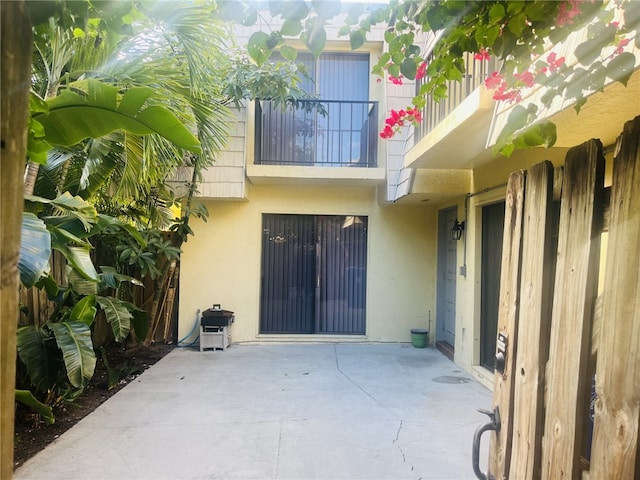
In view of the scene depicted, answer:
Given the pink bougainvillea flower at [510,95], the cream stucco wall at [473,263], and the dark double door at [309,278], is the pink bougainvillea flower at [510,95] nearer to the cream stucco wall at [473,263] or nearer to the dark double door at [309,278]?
the cream stucco wall at [473,263]

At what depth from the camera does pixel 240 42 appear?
7.21m

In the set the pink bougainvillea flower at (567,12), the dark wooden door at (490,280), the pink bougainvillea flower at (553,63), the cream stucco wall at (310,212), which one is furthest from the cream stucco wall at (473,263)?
the pink bougainvillea flower at (567,12)

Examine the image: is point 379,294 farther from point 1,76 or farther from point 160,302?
point 1,76

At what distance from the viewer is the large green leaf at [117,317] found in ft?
14.1

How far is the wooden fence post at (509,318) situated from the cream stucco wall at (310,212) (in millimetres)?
5759

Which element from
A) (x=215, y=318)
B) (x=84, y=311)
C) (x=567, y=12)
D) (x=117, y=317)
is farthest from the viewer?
(x=215, y=318)

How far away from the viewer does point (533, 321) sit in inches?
53.5

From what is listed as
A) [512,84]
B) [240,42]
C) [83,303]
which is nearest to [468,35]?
[512,84]

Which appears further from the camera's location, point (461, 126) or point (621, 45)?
A: point (461, 126)

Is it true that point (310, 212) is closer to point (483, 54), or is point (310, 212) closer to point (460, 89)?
point (460, 89)

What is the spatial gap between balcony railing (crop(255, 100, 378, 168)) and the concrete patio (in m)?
3.79

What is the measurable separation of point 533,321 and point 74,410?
183 inches

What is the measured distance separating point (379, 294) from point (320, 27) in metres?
6.45

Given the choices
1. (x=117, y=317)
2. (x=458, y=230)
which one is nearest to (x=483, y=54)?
(x=117, y=317)
